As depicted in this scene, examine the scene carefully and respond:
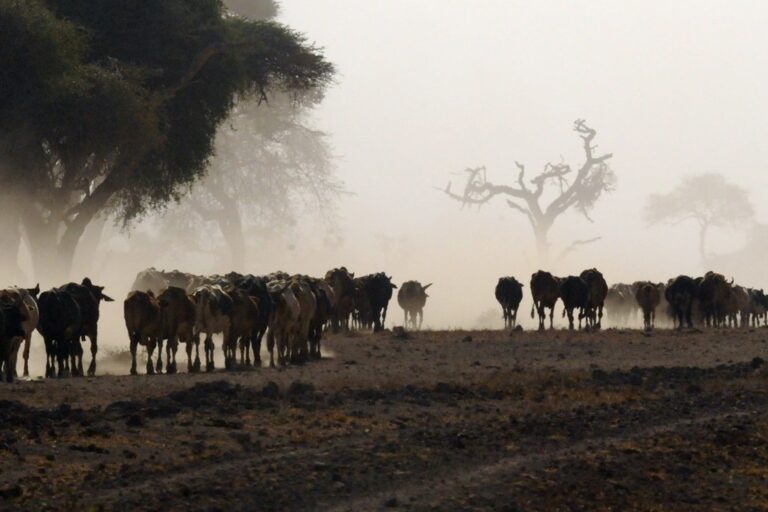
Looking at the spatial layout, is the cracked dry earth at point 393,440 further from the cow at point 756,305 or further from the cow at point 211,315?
the cow at point 756,305

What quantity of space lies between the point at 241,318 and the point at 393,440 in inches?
441

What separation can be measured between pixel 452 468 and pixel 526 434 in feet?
8.25

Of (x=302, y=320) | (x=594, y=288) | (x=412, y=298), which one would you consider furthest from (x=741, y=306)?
(x=302, y=320)

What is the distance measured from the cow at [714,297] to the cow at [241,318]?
19.5 m

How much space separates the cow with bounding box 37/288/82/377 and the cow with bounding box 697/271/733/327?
2308 cm

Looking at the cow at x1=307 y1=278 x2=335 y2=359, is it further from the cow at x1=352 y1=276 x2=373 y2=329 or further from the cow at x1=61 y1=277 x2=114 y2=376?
the cow at x1=352 y1=276 x2=373 y2=329

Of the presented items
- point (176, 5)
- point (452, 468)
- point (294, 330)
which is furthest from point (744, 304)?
point (452, 468)

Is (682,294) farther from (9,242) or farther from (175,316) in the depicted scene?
(175,316)

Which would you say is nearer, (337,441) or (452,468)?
(452,468)

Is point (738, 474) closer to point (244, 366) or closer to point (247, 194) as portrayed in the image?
point (244, 366)

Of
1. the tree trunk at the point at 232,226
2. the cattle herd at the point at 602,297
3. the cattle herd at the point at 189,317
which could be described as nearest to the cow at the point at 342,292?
the cattle herd at the point at 189,317

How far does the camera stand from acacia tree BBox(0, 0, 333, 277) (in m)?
37.8

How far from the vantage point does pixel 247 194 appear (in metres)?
89.8

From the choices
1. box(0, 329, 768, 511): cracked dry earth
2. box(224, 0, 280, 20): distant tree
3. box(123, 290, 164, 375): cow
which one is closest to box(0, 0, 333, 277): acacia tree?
box(123, 290, 164, 375): cow
